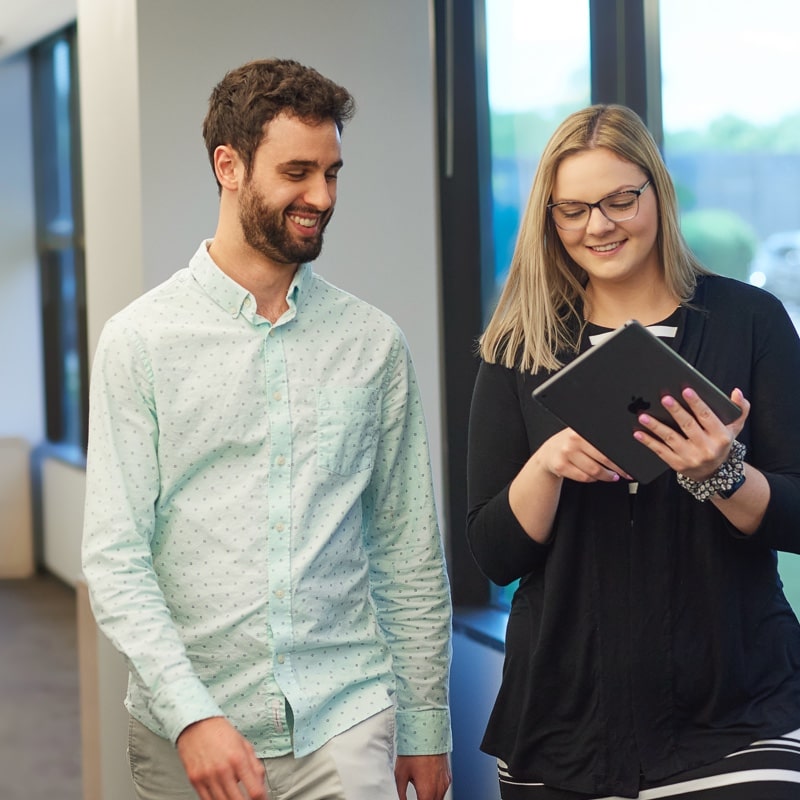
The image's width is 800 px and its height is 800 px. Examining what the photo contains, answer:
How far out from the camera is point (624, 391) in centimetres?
146

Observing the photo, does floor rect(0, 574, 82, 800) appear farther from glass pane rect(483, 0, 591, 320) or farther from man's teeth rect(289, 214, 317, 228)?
man's teeth rect(289, 214, 317, 228)

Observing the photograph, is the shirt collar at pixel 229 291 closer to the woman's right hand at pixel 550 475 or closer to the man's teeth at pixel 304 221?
the man's teeth at pixel 304 221

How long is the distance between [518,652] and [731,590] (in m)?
0.31

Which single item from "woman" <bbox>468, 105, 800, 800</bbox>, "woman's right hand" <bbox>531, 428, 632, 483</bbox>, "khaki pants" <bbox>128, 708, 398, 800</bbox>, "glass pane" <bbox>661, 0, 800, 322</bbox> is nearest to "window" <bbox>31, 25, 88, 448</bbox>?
"glass pane" <bbox>661, 0, 800, 322</bbox>

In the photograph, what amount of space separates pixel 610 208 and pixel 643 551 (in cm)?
47

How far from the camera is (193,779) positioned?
152 centimetres

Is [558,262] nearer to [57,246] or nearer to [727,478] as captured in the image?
[727,478]

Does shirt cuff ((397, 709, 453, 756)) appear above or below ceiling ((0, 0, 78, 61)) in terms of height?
below

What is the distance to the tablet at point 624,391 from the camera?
1.42m

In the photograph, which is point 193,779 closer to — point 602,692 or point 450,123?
point 602,692

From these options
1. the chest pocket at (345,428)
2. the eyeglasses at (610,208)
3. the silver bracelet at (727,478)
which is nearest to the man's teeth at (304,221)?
the chest pocket at (345,428)

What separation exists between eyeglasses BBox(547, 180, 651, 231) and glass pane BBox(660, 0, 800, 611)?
0.76 meters

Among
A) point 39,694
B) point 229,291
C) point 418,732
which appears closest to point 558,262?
point 229,291

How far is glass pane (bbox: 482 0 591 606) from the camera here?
110 inches
